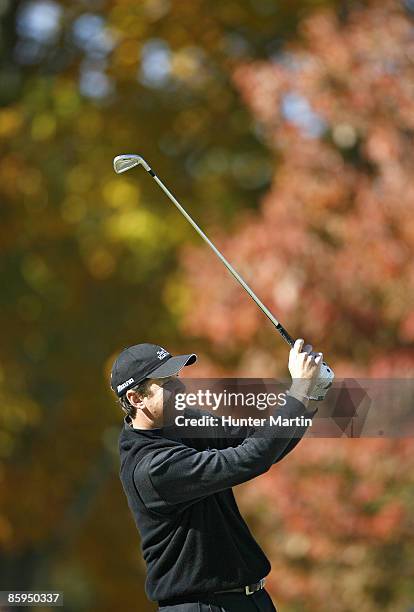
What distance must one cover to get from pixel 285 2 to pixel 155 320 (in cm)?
447

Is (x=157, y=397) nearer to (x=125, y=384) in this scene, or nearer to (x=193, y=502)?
(x=125, y=384)

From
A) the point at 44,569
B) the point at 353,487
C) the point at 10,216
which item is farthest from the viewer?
the point at 44,569

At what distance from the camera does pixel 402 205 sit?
377 inches

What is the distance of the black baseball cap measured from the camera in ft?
12.5

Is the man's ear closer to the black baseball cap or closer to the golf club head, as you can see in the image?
the black baseball cap

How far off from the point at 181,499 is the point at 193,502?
0.30 ft

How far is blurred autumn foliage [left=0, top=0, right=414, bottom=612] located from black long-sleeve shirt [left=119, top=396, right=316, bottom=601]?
5484 mm

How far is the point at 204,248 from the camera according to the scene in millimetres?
12953

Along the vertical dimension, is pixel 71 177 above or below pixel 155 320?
above

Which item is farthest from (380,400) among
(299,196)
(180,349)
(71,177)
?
(71,177)

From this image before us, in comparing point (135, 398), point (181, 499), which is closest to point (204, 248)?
point (135, 398)

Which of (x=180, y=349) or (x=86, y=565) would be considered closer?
(x=180, y=349)

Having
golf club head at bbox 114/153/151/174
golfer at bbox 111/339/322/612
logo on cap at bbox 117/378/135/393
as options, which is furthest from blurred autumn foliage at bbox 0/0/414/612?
logo on cap at bbox 117/378/135/393

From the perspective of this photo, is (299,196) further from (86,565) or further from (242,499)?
(86,565)
